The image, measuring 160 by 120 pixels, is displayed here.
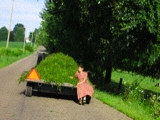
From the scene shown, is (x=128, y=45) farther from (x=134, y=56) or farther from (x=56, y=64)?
(x=56, y=64)

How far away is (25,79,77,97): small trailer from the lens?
42.7ft

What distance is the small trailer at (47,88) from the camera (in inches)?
512

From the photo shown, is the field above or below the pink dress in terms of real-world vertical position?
below

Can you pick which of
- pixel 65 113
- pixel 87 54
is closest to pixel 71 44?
pixel 87 54

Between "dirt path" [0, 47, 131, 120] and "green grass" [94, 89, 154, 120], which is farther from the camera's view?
"green grass" [94, 89, 154, 120]

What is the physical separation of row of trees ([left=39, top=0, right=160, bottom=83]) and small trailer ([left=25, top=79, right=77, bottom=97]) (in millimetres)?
3631

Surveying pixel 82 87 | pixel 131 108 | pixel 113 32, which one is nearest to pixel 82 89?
pixel 82 87

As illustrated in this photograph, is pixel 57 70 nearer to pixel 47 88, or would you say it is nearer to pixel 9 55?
pixel 47 88

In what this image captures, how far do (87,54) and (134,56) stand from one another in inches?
164

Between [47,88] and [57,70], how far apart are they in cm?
80

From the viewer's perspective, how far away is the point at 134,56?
1639 cm

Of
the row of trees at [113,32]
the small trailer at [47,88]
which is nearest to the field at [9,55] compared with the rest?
the row of trees at [113,32]

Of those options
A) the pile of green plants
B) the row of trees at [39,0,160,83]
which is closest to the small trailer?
the pile of green plants

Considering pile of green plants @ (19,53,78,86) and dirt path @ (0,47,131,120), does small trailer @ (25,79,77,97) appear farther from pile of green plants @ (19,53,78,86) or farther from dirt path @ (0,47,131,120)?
dirt path @ (0,47,131,120)
